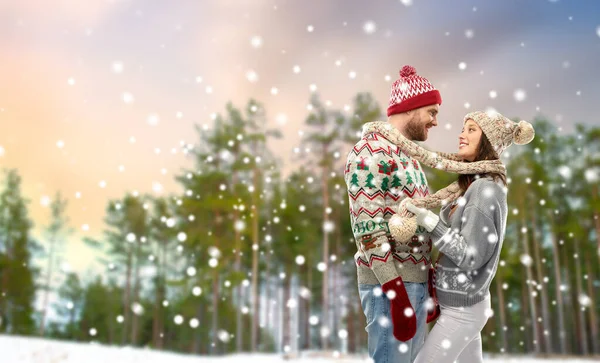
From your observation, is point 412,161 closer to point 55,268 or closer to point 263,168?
point 263,168

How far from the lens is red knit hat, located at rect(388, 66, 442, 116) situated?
3.11 m

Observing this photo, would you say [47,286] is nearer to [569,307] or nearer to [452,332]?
[569,307]

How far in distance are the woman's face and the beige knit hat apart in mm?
32

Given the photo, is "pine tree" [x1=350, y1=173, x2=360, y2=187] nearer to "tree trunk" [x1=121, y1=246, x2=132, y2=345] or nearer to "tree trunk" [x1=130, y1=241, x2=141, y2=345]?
"tree trunk" [x1=130, y1=241, x2=141, y2=345]

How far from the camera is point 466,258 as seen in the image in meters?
2.66

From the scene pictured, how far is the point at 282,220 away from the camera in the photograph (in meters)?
→ 18.1

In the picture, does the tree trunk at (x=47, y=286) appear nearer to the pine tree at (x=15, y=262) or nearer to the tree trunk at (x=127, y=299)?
the pine tree at (x=15, y=262)

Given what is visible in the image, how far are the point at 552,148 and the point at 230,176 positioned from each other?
10.4m

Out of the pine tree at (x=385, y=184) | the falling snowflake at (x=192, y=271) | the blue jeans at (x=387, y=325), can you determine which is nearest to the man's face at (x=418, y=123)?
the pine tree at (x=385, y=184)

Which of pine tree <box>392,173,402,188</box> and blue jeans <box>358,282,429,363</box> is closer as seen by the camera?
blue jeans <box>358,282,429,363</box>

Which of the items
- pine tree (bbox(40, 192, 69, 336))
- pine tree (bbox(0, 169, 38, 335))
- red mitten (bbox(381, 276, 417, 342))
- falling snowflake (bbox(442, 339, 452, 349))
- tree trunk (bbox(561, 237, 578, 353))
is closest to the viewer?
red mitten (bbox(381, 276, 417, 342))

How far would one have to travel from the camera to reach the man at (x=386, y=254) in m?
2.60

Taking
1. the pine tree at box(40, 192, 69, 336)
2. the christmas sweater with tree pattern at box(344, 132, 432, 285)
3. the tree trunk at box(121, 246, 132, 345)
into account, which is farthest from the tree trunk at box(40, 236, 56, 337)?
the christmas sweater with tree pattern at box(344, 132, 432, 285)

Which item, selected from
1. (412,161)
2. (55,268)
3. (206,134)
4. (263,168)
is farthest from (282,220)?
(412,161)
